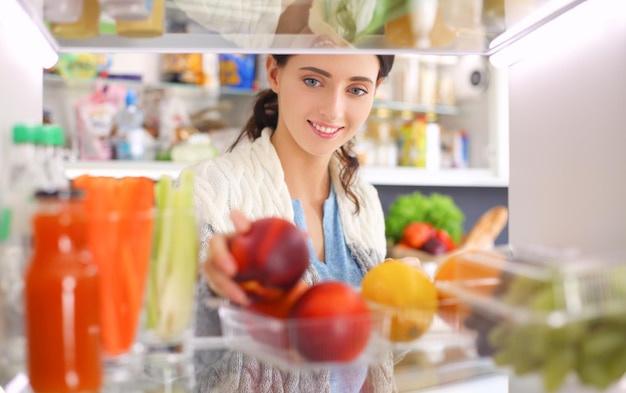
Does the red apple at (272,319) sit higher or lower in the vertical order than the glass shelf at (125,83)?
lower

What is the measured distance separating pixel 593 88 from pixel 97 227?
74 cm

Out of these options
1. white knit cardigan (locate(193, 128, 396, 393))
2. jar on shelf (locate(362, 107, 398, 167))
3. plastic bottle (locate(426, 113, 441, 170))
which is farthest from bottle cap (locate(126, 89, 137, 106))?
white knit cardigan (locate(193, 128, 396, 393))

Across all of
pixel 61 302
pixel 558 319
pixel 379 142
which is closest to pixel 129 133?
pixel 379 142

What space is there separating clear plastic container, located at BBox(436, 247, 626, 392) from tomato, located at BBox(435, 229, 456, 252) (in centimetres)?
251

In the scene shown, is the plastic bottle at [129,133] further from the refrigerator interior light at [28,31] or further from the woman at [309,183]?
the refrigerator interior light at [28,31]

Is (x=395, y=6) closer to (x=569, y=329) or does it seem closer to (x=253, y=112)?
(x=569, y=329)

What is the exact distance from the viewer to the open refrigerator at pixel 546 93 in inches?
39.2

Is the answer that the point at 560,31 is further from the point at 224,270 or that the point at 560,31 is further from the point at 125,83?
the point at 125,83

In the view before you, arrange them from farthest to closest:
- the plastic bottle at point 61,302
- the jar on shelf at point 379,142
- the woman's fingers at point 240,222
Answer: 1. the jar on shelf at point 379,142
2. the woman's fingers at point 240,222
3. the plastic bottle at point 61,302

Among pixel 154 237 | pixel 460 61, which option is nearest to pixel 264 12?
pixel 154 237

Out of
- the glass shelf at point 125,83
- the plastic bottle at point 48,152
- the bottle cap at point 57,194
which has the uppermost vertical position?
the glass shelf at point 125,83

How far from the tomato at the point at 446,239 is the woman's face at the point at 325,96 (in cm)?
180

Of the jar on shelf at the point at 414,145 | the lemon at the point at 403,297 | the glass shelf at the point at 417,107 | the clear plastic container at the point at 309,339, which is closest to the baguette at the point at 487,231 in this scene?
the jar on shelf at the point at 414,145

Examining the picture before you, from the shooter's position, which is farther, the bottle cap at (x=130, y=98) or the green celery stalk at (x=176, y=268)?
the bottle cap at (x=130, y=98)
